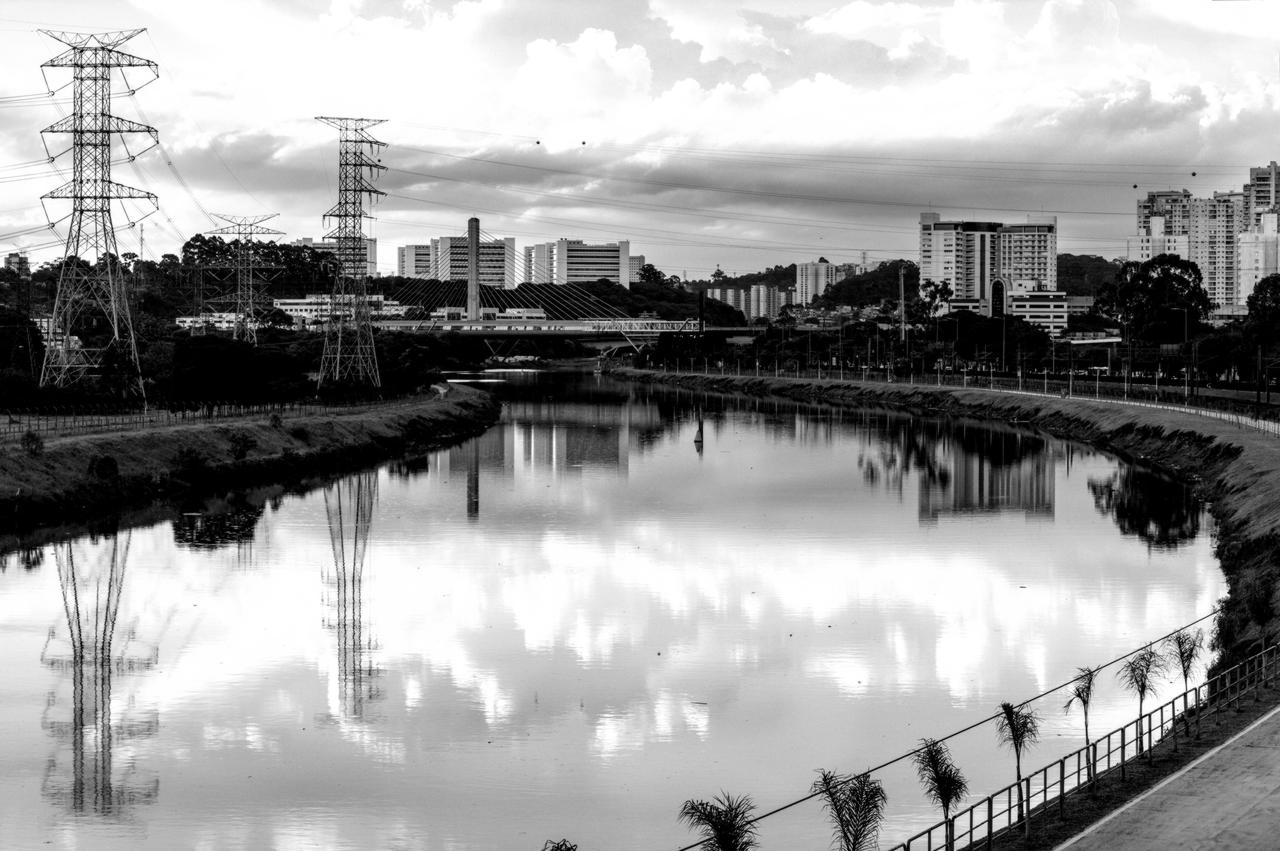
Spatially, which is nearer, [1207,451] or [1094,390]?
[1207,451]

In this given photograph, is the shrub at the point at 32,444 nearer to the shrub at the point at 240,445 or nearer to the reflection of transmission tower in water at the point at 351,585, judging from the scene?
the reflection of transmission tower in water at the point at 351,585

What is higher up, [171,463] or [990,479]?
[171,463]

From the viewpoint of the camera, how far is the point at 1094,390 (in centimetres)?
11600

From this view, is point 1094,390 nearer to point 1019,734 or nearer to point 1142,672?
point 1142,672

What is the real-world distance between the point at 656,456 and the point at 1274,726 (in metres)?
62.5

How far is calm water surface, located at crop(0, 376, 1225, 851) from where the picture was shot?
911 inches

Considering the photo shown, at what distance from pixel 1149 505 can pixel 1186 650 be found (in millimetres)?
30102

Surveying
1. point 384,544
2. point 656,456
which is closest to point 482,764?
point 384,544

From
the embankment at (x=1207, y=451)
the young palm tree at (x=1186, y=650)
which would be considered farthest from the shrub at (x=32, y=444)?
the embankment at (x=1207, y=451)

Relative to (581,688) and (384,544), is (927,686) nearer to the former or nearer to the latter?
(581,688)

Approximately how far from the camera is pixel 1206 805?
760 inches

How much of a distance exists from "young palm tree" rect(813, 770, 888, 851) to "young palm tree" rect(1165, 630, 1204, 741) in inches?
309

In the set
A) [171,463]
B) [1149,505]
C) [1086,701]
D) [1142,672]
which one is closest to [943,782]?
[1086,701]

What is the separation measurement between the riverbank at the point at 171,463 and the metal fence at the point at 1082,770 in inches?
1330
